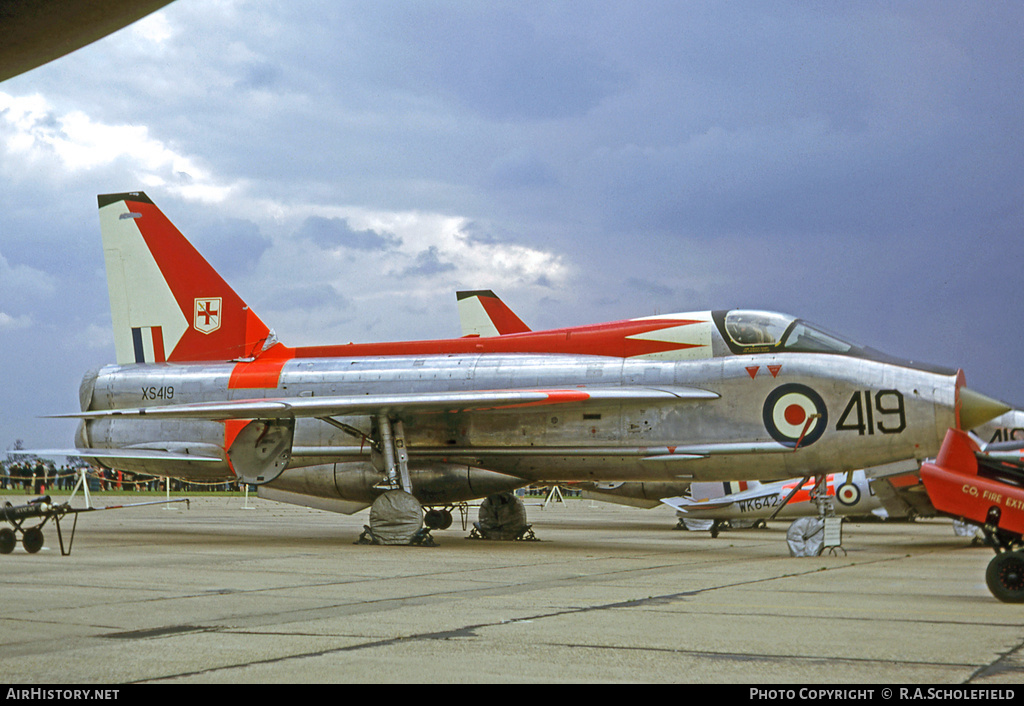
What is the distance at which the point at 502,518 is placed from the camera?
51.4 feet

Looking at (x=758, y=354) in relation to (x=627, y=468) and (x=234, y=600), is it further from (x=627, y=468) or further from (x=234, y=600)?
(x=234, y=600)

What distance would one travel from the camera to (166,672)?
13.6 ft

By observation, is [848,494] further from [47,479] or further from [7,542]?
[47,479]

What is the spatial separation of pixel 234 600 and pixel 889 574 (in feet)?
20.9

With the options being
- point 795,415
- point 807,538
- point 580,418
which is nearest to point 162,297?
point 580,418

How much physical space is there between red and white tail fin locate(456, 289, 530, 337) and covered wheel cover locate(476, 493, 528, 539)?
12.2 m

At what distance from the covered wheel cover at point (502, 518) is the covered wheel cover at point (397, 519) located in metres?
2.53

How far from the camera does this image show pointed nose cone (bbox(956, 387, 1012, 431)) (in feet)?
38.3

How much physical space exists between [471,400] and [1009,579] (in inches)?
287

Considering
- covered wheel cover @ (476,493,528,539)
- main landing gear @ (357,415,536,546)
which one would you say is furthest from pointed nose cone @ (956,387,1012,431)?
main landing gear @ (357,415,536,546)

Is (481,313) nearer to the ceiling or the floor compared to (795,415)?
nearer to the ceiling

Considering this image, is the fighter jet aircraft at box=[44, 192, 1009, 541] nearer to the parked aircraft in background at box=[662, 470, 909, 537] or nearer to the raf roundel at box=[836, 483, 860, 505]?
the parked aircraft in background at box=[662, 470, 909, 537]

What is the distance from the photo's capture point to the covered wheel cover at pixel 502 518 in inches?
614

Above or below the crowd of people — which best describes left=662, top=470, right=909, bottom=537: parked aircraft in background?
above
